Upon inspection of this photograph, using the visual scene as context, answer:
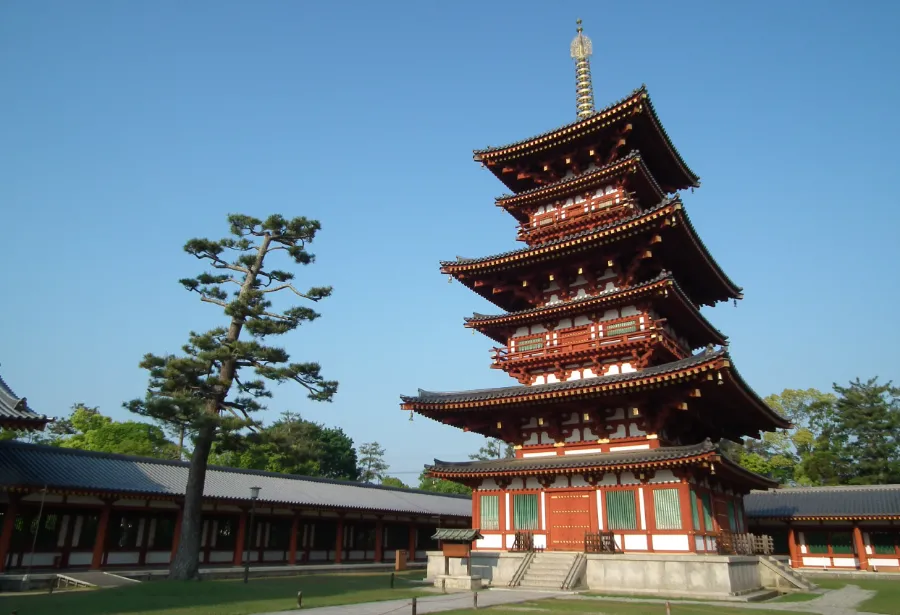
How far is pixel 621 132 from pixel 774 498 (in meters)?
34.1

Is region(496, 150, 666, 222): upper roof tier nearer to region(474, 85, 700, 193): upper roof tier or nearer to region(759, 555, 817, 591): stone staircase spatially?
region(474, 85, 700, 193): upper roof tier

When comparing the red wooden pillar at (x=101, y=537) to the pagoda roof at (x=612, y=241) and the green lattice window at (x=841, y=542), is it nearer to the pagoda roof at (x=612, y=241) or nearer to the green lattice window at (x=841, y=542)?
the pagoda roof at (x=612, y=241)

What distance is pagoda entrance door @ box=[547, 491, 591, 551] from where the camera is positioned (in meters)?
25.8

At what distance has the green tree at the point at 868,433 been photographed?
2594 inches

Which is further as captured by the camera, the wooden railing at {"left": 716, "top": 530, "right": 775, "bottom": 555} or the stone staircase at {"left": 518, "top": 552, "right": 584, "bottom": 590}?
the wooden railing at {"left": 716, "top": 530, "right": 775, "bottom": 555}

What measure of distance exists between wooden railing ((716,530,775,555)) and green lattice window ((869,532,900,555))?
16608 millimetres

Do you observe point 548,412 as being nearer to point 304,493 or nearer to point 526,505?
point 526,505

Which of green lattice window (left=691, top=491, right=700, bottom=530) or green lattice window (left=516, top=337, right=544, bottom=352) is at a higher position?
green lattice window (left=516, top=337, right=544, bottom=352)

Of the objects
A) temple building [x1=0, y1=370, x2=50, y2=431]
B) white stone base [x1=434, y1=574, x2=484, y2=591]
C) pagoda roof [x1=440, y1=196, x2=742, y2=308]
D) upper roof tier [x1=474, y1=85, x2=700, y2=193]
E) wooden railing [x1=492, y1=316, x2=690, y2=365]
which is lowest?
white stone base [x1=434, y1=574, x2=484, y2=591]

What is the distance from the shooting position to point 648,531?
24.1 metres

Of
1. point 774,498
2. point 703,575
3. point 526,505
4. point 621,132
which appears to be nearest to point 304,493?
point 526,505

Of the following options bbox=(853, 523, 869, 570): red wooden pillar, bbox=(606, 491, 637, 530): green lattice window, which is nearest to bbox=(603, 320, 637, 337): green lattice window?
bbox=(606, 491, 637, 530): green lattice window

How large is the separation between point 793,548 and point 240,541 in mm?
38444

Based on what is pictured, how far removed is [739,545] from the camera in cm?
2706
